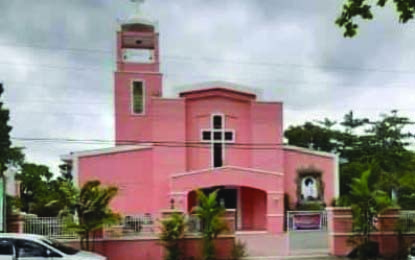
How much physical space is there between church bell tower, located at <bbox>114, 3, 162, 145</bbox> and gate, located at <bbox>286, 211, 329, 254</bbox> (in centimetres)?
1442

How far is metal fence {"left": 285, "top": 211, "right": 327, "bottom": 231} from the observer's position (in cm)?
3078

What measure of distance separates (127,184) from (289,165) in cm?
909

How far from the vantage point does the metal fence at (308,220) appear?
30.8m

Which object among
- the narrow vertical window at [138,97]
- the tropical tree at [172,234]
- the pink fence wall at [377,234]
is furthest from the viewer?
the narrow vertical window at [138,97]

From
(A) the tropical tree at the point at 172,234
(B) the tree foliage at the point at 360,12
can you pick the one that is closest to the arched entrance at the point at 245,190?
(A) the tropical tree at the point at 172,234

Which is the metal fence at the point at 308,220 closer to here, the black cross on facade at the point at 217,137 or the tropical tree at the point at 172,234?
the tropical tree at the point at 172,234

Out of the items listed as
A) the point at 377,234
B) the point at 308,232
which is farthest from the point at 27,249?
the point at 308,232

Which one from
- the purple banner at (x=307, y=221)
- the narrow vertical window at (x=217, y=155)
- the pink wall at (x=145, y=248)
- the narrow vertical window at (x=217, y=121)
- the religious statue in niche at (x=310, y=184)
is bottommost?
the pink wall at (x=145, y=248)

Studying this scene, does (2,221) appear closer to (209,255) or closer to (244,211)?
(209,255)

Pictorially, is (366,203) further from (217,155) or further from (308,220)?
(217,155)

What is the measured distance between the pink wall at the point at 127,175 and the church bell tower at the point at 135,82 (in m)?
4.53

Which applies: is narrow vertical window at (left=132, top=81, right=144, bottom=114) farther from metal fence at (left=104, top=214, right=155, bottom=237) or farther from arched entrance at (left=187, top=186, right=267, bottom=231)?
metal fence at (left=104, top=214, right=155, bottom=237)

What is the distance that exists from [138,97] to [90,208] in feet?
70.9

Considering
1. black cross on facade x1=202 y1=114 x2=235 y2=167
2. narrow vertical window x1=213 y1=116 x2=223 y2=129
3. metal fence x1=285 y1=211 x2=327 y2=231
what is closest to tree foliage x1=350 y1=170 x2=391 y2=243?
metal fence x1=285 y1=211 x2=327 y2=231
